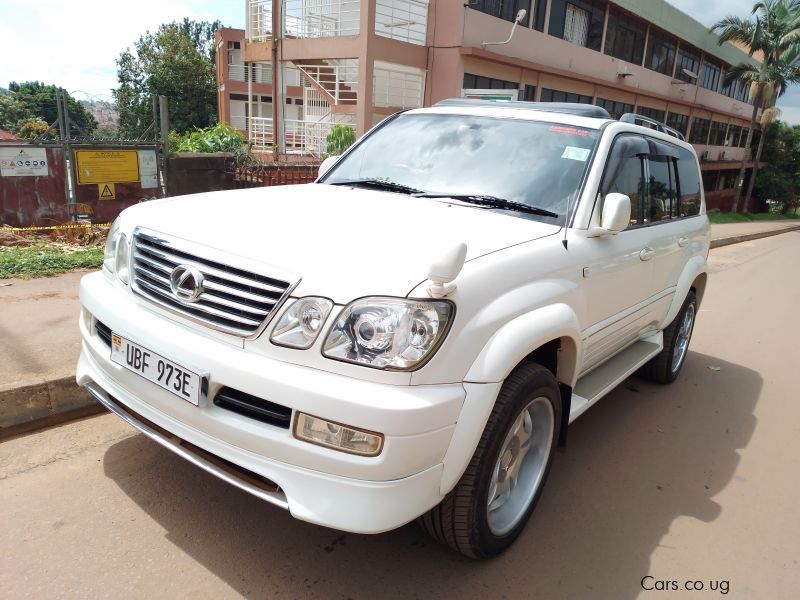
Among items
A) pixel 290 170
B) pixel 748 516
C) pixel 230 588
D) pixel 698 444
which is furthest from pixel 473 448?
pixel 290 170

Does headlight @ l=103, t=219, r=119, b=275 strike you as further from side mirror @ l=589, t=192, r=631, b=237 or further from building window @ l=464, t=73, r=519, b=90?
building window @ l=464, t=73, r=519, b=90

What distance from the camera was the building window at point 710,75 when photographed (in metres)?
34.3

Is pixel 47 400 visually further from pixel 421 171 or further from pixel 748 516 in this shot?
pixel 748 516

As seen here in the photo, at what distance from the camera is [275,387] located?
1972 millimetres

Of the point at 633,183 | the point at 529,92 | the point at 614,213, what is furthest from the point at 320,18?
the point at 614,213

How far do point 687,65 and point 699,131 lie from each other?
497 cm

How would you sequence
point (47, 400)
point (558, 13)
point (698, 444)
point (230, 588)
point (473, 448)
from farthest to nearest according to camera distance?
point (558, 13) < point (698, 444) < point (47, 400) < point (230, 588) < point (473, 448)

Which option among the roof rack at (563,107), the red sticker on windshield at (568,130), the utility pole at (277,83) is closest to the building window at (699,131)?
the utility pole at (277,83)

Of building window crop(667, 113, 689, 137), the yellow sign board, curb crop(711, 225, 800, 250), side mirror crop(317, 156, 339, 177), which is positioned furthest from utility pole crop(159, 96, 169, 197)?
building window crop(667, 113, 689, 137)

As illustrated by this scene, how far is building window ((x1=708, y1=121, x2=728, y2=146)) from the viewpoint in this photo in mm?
37309

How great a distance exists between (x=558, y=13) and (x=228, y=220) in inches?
823

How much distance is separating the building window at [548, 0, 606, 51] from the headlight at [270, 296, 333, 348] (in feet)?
68.1

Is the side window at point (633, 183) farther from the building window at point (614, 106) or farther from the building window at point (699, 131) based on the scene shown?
the building window at point (699, 131)

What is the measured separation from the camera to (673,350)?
479 cm
